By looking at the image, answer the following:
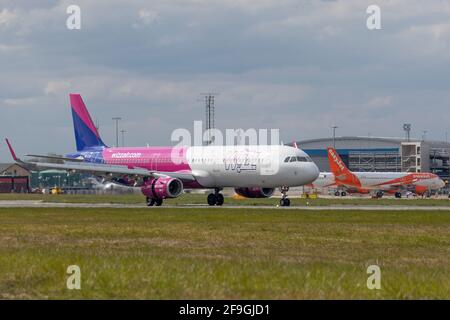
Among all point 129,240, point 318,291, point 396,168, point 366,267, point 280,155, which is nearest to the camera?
point 318,291

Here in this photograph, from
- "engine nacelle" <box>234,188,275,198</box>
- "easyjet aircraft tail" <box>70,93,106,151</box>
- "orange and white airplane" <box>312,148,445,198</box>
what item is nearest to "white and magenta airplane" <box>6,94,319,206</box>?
"engine nacelle" <box>234,188,275,198</box>

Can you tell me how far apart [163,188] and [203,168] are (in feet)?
13.9

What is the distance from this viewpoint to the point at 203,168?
6344 cm

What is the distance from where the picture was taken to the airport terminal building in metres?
159

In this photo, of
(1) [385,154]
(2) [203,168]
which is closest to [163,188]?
(2) [203,168]

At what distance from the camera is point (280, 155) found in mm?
60219

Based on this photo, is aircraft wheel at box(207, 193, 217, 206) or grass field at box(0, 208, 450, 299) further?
aircraft wheel at box(207, 193, 217, 206)

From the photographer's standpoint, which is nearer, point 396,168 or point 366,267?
point 366,267

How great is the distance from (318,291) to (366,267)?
4.44 m

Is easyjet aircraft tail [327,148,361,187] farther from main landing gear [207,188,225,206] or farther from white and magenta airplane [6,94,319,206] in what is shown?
main landing gear [207,188,225,206]

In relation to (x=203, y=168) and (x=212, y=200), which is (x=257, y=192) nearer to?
(x=212, y=200)
